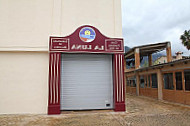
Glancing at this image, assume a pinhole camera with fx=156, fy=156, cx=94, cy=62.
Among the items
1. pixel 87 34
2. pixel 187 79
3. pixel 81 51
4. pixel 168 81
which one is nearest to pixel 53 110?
pixel 81 51

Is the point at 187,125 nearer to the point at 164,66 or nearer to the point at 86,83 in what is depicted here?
the point at 86,83

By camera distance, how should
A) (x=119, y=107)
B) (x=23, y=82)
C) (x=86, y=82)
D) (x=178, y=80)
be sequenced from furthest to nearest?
1. (x=178, y=80)
2. (x=86, y=82)
3. (x=119, y=107)
4. (x=23, y=82)

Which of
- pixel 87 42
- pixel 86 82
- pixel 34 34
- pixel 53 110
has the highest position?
pixel 34 34

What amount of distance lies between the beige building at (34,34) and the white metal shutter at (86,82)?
99cm

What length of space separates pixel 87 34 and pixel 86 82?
2479 mm

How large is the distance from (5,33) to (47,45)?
2205mm

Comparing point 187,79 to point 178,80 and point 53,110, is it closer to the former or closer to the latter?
point 178,80

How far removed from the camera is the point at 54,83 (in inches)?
295

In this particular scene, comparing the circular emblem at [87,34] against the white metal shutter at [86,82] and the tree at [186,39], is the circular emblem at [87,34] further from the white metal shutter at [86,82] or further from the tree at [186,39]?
the tree at [186,39]

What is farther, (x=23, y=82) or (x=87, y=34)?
(x=87, y=34)

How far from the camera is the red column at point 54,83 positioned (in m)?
7.36

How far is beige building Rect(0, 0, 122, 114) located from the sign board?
0.44 m

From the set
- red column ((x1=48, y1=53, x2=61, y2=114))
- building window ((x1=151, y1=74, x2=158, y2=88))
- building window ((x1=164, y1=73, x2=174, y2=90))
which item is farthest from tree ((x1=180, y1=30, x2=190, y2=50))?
red column ((x1=48, y1=53, x2=61, y2=114))

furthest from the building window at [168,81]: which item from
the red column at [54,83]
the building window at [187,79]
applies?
the red column at [54,83]
